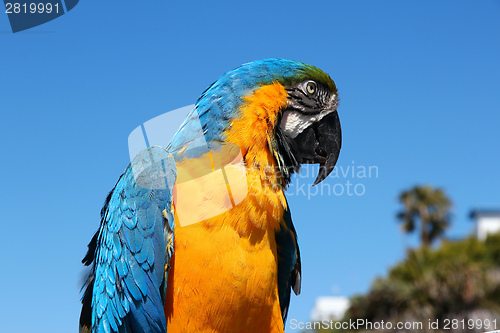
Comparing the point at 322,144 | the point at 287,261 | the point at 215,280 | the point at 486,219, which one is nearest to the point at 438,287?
the point at 287,261

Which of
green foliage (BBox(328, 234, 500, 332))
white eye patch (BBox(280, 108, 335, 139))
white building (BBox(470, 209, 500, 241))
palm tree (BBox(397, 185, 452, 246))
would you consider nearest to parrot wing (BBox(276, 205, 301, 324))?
white eye patch (BBox(280, 108, 335, 139))

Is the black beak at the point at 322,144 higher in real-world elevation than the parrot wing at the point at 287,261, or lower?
higher

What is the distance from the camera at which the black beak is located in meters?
2.98

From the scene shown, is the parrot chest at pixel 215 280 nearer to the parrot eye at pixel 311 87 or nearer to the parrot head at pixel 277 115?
the parrot head at pixel 277 115

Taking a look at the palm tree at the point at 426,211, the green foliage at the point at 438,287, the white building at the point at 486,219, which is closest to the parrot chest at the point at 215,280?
the green foliage at the point at 438,287

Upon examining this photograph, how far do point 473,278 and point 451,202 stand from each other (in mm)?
18727

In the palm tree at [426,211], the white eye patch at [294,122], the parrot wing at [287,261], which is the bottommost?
the palm tree at [426,211]

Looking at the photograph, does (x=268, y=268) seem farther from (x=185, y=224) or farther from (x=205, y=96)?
(x=205, y=96)

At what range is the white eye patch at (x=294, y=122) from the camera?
2875 mm

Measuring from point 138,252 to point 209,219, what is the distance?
428 mm

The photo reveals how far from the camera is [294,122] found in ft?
9.55

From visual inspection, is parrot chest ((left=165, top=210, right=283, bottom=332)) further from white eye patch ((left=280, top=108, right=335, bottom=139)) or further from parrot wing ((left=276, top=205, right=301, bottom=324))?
white eye patch ((left=280, top=108, right=335, bottom=139))

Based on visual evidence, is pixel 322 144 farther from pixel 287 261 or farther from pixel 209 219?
pixel 209 219

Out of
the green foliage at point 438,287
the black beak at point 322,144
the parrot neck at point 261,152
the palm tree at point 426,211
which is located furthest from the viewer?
the palm tree at point 426,211
